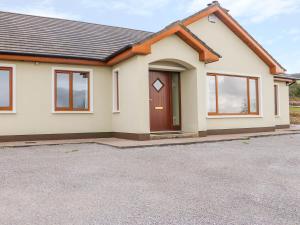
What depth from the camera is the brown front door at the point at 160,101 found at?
12469mm

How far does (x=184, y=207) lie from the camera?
→ 11.6ft

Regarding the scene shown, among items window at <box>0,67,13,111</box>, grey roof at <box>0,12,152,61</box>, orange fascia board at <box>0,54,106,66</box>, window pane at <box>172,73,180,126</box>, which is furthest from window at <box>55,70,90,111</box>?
window pane at <box>172,73,180,126</box>

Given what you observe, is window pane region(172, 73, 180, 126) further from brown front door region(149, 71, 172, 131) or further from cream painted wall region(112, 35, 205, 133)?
cream painted wall region(112, 35, 205, 133)

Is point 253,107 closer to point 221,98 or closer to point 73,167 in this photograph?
point 221,98

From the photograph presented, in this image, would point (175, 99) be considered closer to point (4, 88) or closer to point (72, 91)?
point (72, 91)

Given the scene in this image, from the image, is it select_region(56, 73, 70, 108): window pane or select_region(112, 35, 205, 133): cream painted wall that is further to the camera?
select_region(56, 73, 70, 108): window pane

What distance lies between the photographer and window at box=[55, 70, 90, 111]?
11750mm

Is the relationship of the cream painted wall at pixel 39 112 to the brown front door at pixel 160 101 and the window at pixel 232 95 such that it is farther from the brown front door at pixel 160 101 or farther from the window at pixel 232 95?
the window at pixel 232 95

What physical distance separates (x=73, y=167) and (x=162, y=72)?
7.76m

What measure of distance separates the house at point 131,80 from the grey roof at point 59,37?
46mm

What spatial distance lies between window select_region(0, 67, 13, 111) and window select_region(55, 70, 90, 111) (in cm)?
164

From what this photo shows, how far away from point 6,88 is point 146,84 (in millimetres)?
5144

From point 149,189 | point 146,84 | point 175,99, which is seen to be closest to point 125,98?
point 146,84

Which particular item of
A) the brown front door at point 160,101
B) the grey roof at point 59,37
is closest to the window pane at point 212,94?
the brown front door at point 160,101
